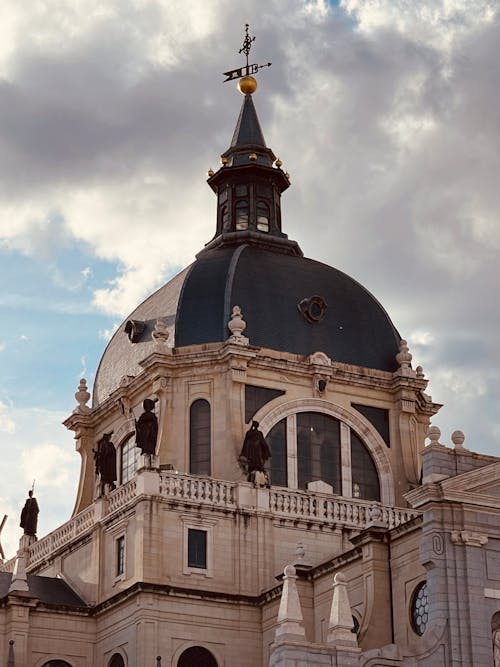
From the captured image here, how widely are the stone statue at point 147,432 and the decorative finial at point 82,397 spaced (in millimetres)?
10281

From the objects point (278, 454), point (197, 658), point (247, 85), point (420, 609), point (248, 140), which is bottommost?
point (197, 658)

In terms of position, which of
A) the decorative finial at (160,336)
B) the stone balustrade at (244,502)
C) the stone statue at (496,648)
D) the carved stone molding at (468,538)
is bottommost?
the stone statue at (496,648)

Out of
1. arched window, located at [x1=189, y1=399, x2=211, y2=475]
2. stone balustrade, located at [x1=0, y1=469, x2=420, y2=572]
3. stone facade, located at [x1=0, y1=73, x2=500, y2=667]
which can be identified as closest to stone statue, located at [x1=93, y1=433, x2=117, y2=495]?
stone facade, located at [x1=0, y1=73, x2=500, y2=667]

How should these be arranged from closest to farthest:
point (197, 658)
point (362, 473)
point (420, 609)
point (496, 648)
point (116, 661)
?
point (496, 648) → point (420, 609) → point (197, 658) → point (116, 661) → point (362, 473)

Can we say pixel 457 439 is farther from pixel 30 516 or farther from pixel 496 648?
pixel 30 516

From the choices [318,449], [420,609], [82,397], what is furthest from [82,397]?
[420,609]

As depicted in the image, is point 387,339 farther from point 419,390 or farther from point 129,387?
point 129,387

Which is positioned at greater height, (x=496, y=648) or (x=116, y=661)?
(x=116, y=661)

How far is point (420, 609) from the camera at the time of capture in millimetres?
49719

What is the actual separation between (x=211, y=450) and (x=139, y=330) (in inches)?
290

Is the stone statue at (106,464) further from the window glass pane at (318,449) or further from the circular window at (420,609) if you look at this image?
the circular window at (420,609)

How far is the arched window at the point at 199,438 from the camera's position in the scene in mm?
62312

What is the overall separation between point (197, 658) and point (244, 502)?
247 inches

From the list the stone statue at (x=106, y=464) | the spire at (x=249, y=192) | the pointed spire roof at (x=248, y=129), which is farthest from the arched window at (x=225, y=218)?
the stone statue at (x=106, y=464)
